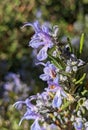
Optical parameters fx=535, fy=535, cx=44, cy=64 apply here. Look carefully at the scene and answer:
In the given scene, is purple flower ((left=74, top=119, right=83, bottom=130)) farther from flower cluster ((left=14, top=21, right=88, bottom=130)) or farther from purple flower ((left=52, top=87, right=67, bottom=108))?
purple flower ((left=52, top=87, right=67, bottom=108))

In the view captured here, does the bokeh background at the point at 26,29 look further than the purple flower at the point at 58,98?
Yes

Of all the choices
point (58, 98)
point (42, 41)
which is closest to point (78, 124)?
point (58, 98)

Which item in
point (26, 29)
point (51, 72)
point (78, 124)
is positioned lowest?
point (78, 124)

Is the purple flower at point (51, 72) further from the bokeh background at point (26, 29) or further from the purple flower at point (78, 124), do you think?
the bokeh background at point (26, 29)

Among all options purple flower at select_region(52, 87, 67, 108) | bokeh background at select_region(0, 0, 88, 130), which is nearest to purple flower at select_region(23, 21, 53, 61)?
purple flower at select_region(52, 87, 67, 108)

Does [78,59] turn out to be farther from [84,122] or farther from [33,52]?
[33,52]

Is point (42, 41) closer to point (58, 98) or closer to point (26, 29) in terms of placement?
point (58, 98)

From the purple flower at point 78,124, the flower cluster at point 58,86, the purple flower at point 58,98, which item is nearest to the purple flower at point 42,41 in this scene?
the flower cluster at point 58,86
